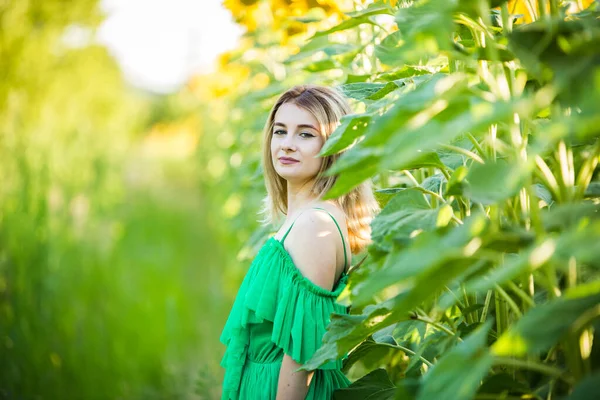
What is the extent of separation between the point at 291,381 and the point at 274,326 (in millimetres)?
129

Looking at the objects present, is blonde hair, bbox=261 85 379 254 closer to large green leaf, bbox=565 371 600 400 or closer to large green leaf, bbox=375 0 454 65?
large green leaf, bbox=375 0 454 65

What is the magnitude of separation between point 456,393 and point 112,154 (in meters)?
6.60

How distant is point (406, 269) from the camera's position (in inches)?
26.2

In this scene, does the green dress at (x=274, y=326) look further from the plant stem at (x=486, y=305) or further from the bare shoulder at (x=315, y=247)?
the plant stem at (x=486, y=305)

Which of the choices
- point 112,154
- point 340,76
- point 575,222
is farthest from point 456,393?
point 112,154

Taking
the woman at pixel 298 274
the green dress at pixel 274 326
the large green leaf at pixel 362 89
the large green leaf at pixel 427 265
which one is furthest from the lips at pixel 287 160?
the large green leaf at pixel 427 265

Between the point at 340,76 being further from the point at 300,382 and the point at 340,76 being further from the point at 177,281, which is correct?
the point at 177,281

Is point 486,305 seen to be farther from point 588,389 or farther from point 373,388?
point 588,389

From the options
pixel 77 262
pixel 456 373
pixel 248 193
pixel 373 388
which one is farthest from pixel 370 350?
pixel 77 262

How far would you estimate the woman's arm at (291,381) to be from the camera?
4.77 feet

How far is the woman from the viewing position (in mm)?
1468

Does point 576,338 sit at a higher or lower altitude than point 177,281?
higher

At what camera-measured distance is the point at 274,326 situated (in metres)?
1.47

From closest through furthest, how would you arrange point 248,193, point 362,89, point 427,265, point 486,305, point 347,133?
1. point 427,265
2. point 347,133
3. point 486,305
4. point 362,89
5. point 248,193
